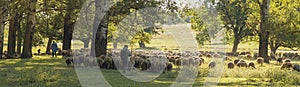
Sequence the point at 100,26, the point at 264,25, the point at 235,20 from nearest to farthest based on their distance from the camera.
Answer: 1. the point at 100,26
2. the point at 264,25
3. the point at 235,20

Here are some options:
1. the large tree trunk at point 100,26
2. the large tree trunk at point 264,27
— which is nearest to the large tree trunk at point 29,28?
the large tree trunk at point 100,26

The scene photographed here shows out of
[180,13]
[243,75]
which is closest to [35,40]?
[180,13]

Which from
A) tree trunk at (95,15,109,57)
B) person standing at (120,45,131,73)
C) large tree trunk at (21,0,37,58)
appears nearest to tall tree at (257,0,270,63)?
tree trunk at (95,15,109,57)

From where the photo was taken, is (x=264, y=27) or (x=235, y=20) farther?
(x=235, y=20)

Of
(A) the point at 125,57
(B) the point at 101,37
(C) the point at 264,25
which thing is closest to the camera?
(A) the point at 125,57

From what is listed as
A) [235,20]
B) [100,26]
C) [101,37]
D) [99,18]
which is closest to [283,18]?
[101,37]

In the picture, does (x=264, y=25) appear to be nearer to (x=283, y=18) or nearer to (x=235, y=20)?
(x=283, y=18)

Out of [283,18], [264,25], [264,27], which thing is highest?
[283,18]

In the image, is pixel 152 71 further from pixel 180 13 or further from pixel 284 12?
pixel 284 12

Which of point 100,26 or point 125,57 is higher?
point 100,26

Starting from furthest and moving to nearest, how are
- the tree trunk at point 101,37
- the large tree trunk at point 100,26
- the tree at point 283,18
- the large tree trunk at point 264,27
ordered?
the tree at point 283,18 < the large tree trunk at point 264,27 < the tree trunk at point 101,37 < the large tree trunk at point 100,26

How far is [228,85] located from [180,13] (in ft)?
36.2

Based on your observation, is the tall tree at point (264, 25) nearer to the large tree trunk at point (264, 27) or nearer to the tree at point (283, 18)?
the large tree trunk at point (264, 27)

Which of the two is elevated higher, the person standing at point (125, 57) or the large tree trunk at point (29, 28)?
the large tree trunk at point (29, 28)
